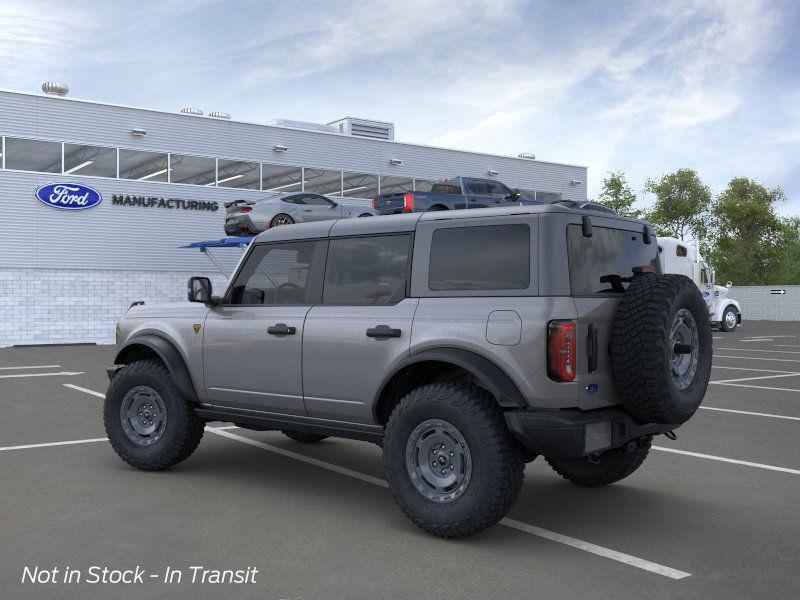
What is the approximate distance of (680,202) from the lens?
6291cm

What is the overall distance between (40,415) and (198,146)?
2112cm

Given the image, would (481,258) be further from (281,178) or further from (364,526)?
(281,178)

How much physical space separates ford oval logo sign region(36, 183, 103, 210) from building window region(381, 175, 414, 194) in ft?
37.6

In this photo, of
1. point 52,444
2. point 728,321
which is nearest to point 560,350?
point 52,444

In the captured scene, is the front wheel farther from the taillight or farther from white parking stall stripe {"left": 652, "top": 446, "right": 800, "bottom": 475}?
the taillight

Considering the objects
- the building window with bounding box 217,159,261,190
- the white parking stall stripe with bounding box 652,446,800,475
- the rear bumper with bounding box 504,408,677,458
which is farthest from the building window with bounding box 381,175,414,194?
the rear bumper with bounding box 504,408,677,458

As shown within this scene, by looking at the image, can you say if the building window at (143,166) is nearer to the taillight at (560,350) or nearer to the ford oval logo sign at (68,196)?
the ford oval logo sign at (68,196)

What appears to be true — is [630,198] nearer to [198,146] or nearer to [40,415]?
[198,146]

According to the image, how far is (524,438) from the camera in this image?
15.8 feet

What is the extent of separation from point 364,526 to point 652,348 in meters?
2.13

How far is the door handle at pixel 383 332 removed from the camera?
538cm

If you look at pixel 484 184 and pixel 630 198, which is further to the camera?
pixel 630 198

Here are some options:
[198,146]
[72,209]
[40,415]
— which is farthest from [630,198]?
[40,415]

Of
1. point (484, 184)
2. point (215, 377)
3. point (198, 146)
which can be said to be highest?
point (198, 146)
